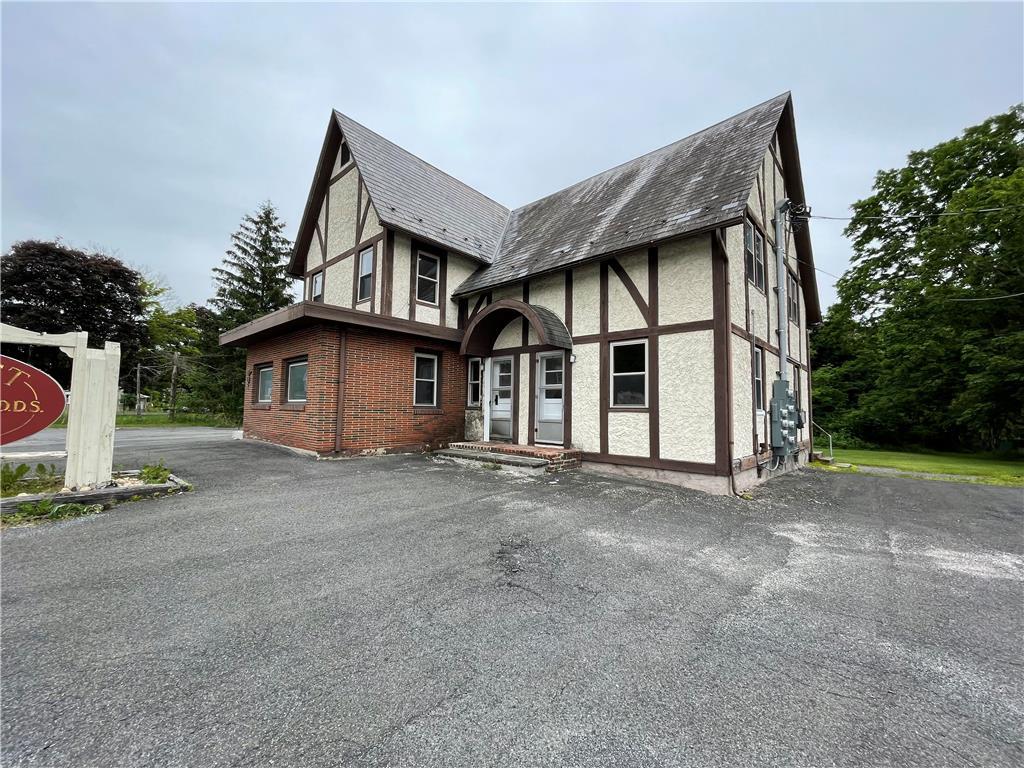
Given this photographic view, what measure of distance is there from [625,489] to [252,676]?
20.1 ft

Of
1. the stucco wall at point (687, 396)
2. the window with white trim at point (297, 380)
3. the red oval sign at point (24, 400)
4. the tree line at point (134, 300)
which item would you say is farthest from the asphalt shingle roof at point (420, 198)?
the tree line at point (134, 300)

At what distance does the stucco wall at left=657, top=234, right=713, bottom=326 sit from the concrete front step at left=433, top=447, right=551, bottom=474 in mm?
3870

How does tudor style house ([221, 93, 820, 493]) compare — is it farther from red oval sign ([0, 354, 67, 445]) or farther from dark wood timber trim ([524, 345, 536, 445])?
red oval sign ([0, 354, 67, 445])

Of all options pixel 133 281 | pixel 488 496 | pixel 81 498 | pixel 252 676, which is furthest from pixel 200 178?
pixel 252 676

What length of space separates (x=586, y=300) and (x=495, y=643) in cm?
777

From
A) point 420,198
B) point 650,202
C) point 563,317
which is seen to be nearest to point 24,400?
point 563,317

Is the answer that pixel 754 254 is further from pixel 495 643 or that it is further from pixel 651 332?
pixel 495 643

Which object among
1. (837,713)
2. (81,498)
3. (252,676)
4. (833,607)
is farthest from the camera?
(81,498)

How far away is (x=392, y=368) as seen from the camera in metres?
10.2

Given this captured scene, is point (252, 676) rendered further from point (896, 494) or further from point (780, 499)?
point (896, 494)

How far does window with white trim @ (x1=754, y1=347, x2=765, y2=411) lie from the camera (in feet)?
29.0

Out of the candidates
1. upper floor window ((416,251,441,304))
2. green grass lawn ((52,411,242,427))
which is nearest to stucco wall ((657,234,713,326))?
upper floor window ((416,251,441,304))

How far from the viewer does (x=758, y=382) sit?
908 centimetres

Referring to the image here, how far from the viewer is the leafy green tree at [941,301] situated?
15227 millimetres
